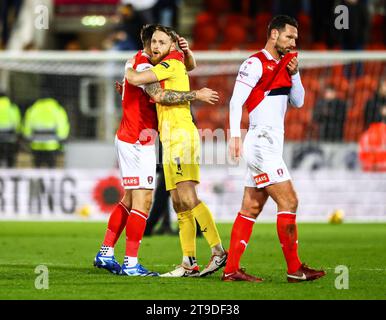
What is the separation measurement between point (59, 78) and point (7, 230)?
4.61 metres

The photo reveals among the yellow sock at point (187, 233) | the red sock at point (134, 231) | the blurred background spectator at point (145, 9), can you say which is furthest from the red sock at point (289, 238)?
the blurred background spectator at point (145, 9)

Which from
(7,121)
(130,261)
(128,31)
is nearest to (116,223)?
(130,261)

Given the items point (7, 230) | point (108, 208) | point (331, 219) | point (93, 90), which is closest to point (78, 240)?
point (7, 230)

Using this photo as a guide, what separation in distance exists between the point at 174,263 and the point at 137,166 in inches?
62.5

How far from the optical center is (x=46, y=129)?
752 inches

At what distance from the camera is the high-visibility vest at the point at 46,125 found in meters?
18.8

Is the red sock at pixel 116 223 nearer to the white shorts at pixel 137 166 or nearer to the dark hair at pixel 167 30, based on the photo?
the white shorts at pixel 137 166

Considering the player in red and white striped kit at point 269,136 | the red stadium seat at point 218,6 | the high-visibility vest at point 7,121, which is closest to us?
the player in red and white striped kit at point 269,136

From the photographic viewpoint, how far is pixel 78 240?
13.5 metres

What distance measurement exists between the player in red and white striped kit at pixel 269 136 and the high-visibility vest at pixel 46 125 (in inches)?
406

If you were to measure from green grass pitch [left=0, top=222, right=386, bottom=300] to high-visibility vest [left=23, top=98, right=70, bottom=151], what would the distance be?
8.00 ft

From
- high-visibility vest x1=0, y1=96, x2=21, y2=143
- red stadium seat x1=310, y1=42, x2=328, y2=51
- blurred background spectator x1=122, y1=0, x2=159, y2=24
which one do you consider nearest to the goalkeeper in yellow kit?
high-visibility vest x1=0, y1=96, x2=21, y2=143

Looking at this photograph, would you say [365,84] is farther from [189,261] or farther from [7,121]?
[189,261]
